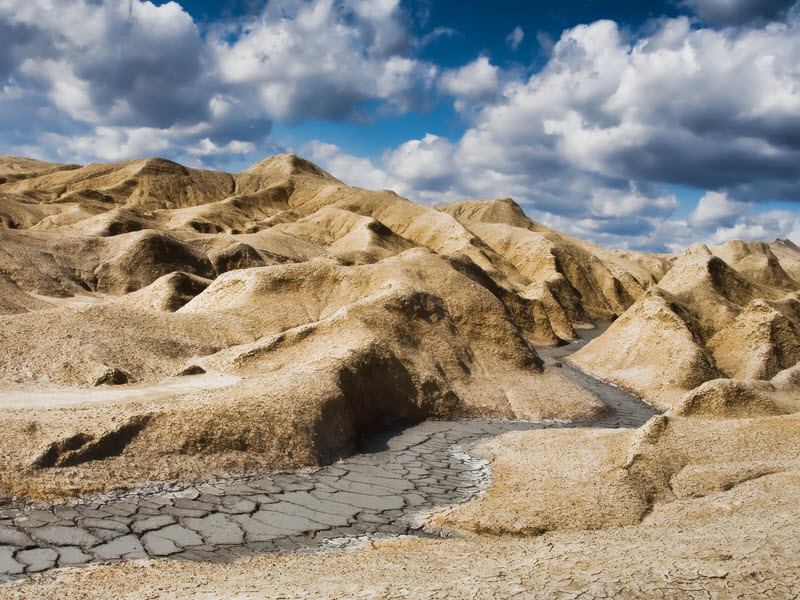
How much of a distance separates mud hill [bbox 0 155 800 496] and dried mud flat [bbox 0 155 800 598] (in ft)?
0.19

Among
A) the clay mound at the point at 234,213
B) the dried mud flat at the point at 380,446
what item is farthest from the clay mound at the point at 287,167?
the dried mud flat at the point at 380,446

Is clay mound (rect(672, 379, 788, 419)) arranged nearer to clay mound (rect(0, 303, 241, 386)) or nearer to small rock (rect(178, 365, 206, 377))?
small rock (rect(178, 365, 206, 377))

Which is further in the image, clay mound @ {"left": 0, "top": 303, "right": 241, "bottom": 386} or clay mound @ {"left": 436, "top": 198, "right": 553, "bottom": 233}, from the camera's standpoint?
clay mound @ {"left": 436, "top": 198, "right": 553, "bottom": 233}

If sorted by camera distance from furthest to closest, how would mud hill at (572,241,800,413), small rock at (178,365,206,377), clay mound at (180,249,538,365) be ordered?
mud hill at (572,241,800,413) < clay mound at (180,249,538,365) < small rock at (178,365,206,377)

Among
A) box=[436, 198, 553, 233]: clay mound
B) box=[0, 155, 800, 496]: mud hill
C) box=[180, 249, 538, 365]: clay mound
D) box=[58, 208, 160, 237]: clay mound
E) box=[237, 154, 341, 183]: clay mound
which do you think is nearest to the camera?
box=[0, 155, 800, 496]: mud hill

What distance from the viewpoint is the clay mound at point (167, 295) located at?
795 inches

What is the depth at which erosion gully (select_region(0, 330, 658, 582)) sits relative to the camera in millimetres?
6059

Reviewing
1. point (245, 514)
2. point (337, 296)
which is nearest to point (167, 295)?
point (337, 296)

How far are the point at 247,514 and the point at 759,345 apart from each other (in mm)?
18160

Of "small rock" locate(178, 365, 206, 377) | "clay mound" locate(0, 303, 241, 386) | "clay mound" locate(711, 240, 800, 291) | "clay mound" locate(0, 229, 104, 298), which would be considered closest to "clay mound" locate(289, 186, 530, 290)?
"clay mound" locate(711, 240, 800, 291)

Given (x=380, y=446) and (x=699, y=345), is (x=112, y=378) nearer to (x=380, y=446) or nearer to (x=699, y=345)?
(x=380, y=446)

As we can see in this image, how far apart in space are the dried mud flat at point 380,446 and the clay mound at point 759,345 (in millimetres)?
69

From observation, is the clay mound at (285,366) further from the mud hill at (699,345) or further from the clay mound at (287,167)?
the clay mound at (287,167)

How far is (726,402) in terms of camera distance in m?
12.4
